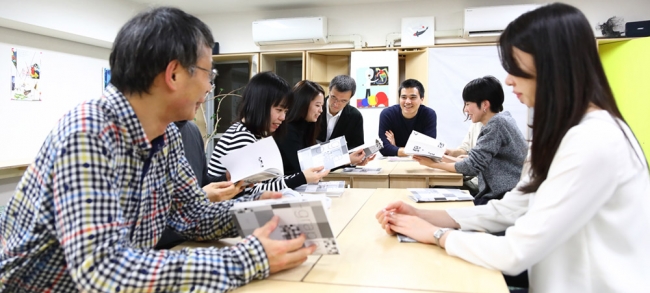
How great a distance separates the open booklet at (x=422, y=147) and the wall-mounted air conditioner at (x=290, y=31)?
3008mm

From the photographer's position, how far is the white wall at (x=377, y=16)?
4.89 metres

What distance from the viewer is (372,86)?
5.38m

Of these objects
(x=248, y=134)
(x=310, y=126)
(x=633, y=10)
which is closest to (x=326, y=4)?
(x=310, y=126)

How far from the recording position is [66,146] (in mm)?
761

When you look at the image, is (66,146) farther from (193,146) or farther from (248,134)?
(248,134)

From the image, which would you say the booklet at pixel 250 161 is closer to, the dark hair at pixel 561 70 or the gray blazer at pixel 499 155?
the dark hair at pixel 561 70

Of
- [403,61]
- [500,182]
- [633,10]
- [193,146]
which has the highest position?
[633,10]

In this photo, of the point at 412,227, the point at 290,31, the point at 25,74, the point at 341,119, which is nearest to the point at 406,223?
the point at 412,227

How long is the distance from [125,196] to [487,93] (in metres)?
Answer: 2.33

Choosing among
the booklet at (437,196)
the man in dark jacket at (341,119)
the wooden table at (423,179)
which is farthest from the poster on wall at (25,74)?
the booklet at (437,196)

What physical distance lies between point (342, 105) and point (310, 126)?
0.84 m

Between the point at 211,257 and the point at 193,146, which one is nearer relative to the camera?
the point at 211,257

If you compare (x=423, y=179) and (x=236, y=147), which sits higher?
(x=236, y=147)

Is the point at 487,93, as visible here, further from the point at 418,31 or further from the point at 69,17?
the point at 69,17
